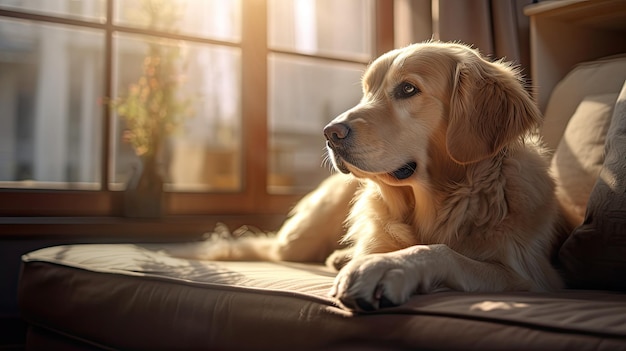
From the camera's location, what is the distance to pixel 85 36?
284 cm

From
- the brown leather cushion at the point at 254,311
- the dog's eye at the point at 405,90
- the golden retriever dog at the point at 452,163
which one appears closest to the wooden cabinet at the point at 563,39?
the golden retriever dog at the point at 452,163

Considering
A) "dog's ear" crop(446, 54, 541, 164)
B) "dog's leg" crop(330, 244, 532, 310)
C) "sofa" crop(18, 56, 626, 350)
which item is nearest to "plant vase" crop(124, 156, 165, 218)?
"sofa" crop(18, 56, 626, 350)

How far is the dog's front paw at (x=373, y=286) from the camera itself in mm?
1070

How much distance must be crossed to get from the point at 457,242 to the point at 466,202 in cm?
10

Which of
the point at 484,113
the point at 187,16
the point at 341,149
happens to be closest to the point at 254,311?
the point at 341,149

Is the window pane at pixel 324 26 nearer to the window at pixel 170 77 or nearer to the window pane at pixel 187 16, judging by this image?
the window at pixel 170 77

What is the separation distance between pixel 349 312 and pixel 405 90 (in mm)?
704

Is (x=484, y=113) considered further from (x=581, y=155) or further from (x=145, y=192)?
(x=145, y=192)

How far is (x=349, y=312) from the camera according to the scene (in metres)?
1.10

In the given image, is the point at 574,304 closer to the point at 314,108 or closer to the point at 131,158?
the point at 131,158

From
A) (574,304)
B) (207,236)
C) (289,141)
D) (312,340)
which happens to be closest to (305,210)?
(207,236)

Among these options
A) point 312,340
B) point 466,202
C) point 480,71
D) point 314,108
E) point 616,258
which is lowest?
point 312,340

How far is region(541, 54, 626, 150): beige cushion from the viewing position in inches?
76.1

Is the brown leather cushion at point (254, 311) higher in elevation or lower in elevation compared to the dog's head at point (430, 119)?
lower
